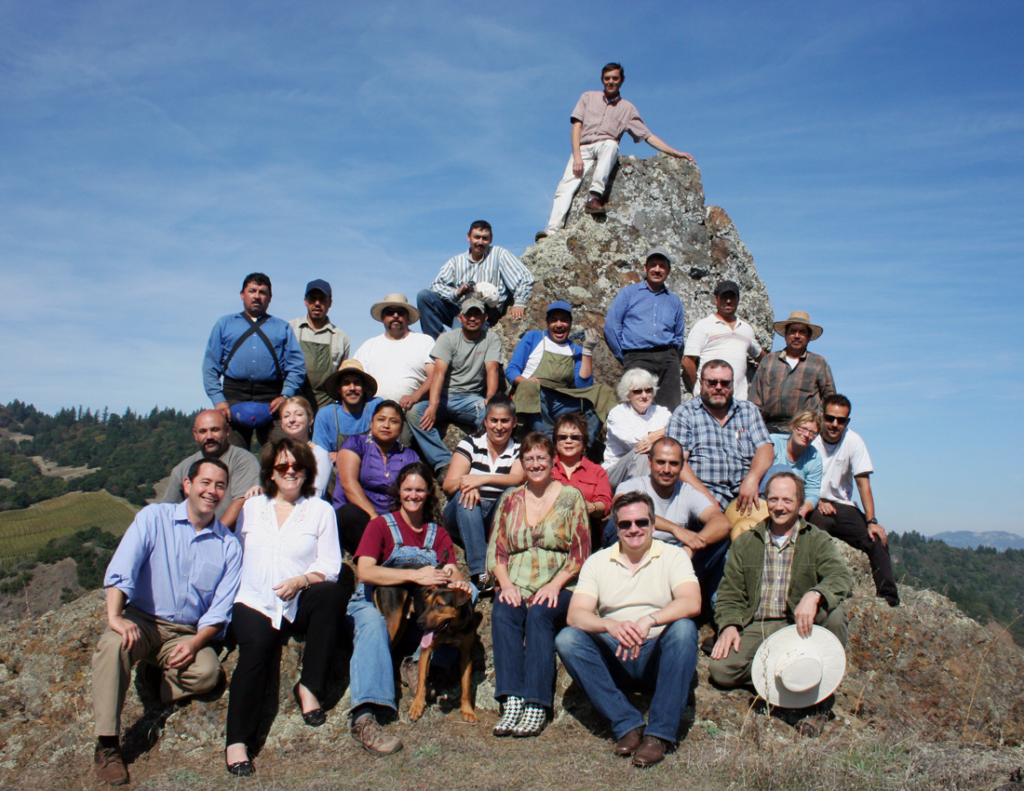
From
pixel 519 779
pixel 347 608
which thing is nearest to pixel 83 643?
pixel 347 608

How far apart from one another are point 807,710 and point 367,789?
10.2 feet

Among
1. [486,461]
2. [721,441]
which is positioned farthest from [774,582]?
[486,461]

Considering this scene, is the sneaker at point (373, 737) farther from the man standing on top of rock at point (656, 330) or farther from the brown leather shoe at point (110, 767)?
the man standing on top of rock at point (656, 330)

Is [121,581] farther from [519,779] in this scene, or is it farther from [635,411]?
[635,411]

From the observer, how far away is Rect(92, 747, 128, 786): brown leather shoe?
417 centimetres

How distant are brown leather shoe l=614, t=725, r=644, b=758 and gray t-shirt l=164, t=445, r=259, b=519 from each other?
3530 millimetres

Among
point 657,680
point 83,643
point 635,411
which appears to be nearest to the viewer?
point 657,680

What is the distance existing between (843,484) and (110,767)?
6494 millimetres

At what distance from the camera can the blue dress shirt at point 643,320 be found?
848 cm

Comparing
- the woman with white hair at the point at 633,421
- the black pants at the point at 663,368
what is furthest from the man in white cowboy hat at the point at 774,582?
the black pants at the point at 663,368

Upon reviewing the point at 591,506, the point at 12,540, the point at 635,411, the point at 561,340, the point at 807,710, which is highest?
the point at 561,340

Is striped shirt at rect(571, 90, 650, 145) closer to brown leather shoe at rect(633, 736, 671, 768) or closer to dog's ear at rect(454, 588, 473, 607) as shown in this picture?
dog's ear at rect(454, 588, 473, 607)

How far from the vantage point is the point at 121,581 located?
445cm

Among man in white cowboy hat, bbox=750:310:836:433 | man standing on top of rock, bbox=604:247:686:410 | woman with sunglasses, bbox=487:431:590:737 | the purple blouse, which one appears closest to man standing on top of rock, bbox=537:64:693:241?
man standing on top of rock, bbox=604:247:686:410
